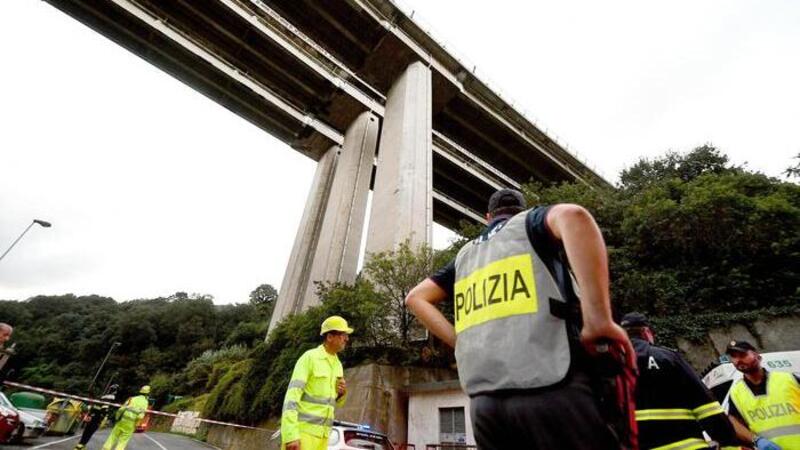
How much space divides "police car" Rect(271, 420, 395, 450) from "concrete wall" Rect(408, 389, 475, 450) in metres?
5.25

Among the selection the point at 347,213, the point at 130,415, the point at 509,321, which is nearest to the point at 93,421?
the point at 130,415

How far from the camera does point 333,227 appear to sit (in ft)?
68.9

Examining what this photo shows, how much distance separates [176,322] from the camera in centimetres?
5797

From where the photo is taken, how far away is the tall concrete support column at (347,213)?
2012 centimetres

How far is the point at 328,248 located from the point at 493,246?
64.4 feet

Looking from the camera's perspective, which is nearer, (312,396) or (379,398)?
(312,396)

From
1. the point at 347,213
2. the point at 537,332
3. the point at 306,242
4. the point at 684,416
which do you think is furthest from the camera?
the point at 306,242

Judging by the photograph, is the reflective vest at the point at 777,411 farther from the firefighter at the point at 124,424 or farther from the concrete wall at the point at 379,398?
the firefighter at the point at 124,424

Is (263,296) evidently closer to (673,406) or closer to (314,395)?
(314,395)

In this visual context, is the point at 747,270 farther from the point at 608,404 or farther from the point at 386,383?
the point at 608,404

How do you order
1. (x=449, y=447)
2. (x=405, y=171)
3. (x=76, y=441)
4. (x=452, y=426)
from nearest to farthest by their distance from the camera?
(x=449, y=447)
(x=452, y=426)
(x=76, y=441)
(x=405, y=171)

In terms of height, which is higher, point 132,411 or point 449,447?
point 132,411

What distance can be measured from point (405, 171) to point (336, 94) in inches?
377

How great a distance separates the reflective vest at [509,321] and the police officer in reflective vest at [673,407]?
1.61m
